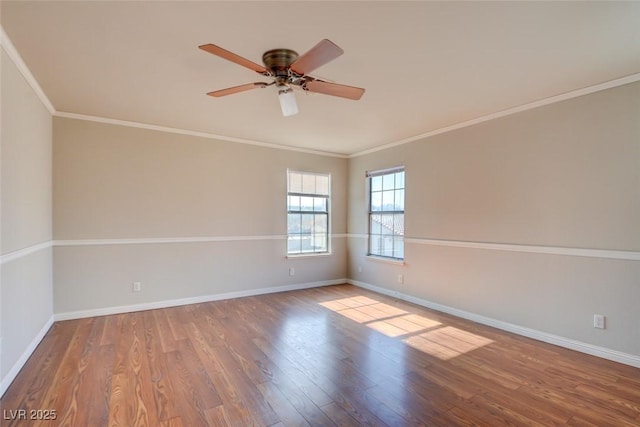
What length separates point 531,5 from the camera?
1.79 metres

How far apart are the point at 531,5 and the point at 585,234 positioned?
7.38ft

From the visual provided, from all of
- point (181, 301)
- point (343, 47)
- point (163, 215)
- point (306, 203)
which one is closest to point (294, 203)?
point (306, 203)

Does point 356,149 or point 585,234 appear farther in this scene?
point 356,149

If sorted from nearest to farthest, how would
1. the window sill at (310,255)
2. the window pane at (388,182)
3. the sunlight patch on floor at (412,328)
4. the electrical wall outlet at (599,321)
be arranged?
the electrical wall outlet at (599,321) < the sunlight patch on floor at (412,328) < the window pane at (388,182) < the window sill at (310,255)

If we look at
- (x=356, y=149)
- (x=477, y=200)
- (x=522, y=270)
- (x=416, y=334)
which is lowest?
(x=416, y=334)

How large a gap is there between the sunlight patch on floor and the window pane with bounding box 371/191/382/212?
161cm

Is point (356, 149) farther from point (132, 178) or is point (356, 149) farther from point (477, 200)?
point (132, 178)

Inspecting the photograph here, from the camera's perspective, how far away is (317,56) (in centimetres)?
194

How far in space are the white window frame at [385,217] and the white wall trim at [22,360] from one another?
443 cm

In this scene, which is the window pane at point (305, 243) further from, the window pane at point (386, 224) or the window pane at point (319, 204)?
the window pane at point (386, 224)

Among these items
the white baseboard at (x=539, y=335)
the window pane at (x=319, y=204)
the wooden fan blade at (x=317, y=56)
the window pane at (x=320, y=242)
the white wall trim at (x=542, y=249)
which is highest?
the wooden fan blade at (x=317, y=56)

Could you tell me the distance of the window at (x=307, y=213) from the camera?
5.43 metres

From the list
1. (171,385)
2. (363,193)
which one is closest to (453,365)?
(171,385)

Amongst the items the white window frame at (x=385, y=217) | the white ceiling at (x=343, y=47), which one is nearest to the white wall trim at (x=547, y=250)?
the white window frame at (x=385, y=217)
